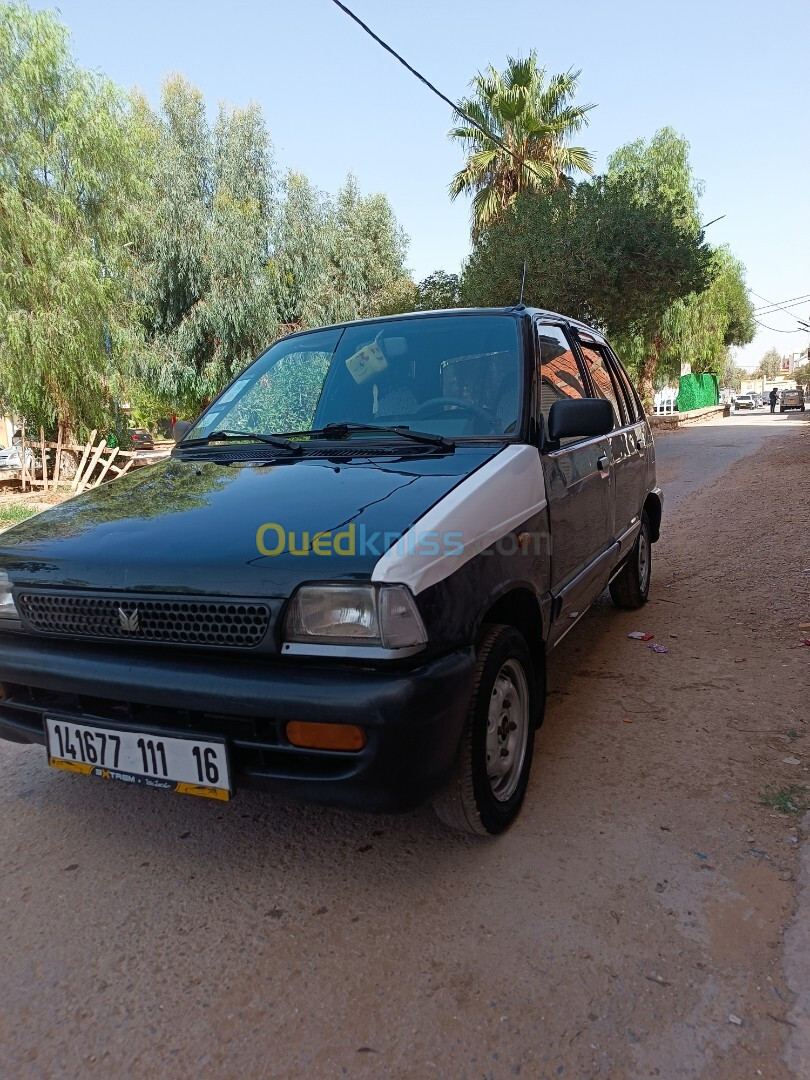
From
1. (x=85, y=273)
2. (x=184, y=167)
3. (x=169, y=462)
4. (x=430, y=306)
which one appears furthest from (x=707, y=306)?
(x=169, y=462)

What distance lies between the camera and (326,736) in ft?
6.61

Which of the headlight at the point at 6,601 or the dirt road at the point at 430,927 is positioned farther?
the headlight at the point at 6,601

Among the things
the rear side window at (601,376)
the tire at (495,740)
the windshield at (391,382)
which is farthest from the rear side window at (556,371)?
the tire at (495,740)

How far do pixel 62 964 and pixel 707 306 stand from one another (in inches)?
1604

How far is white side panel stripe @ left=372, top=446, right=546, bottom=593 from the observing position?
204 centimetres

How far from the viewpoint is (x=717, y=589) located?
5.95 metres

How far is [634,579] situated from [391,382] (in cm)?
274

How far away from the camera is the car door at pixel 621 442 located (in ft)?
14.0

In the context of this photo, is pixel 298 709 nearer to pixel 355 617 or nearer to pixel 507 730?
pixel 355 617

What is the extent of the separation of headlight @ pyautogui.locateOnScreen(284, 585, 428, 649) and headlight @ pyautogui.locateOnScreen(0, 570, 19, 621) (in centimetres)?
102

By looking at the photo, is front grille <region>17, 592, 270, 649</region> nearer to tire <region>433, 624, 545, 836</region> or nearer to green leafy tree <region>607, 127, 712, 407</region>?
tire <region>433, 624, 545, 836</region>

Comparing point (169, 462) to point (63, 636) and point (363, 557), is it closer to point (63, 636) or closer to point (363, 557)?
point (63, 636)

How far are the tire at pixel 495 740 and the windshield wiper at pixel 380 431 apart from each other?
2.56ft

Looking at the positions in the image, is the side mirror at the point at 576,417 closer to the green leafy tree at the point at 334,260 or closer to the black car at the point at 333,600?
the black car at the point at 333,600
